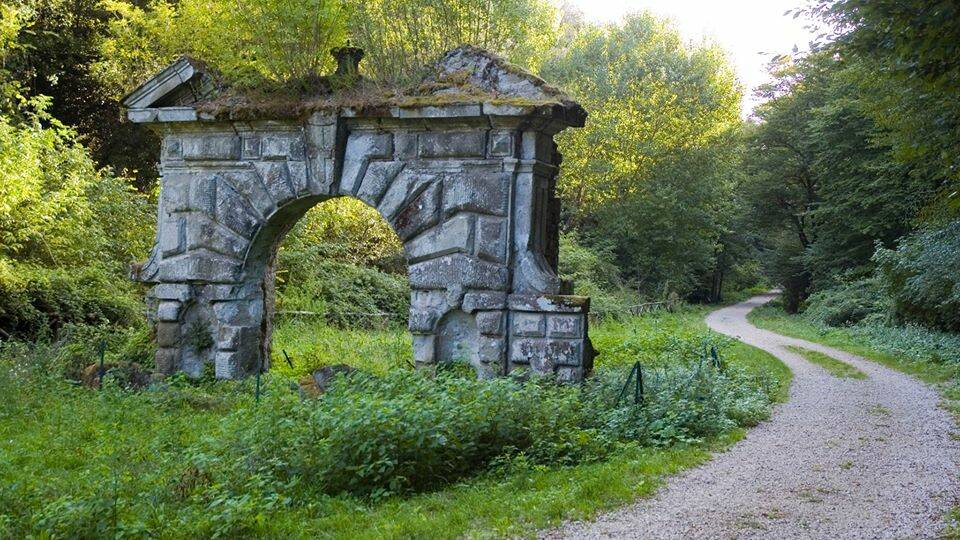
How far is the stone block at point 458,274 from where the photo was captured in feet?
30.3

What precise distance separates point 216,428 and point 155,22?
14.1m

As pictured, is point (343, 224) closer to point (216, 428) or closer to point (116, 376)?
point (116, 376)

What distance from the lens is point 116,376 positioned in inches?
408

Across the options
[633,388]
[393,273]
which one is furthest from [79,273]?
[633,388]

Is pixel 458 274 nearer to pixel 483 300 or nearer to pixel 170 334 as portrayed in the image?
pixel 483 300

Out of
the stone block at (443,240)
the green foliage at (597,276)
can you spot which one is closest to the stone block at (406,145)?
the stone block at (443,240)

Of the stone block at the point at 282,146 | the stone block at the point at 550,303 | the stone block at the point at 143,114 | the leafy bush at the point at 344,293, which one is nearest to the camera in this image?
the stone block at the point at 550,303

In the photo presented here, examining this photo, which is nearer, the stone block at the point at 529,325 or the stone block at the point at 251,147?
the stone block at the point at 529,325

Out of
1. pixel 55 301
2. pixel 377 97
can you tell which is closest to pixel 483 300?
pixel 377 97

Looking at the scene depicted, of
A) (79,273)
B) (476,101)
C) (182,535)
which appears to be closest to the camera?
(182,535)

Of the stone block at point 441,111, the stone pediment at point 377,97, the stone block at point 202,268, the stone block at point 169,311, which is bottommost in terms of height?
the stone block at point 169,311

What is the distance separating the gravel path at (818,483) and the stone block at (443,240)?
3449 mm

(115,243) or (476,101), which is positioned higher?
(476,101)

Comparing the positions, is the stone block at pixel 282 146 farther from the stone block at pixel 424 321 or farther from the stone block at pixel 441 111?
the stone block at pixel 424 321
